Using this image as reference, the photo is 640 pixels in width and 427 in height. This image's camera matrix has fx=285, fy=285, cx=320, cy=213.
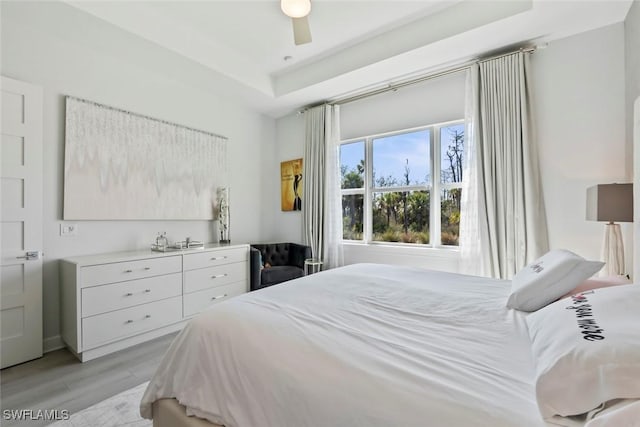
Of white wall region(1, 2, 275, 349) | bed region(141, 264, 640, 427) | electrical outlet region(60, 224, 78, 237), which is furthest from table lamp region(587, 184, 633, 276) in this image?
electrical outlet region(60, 224, 78, 237)

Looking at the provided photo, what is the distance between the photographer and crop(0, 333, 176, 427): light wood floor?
5.90 ft

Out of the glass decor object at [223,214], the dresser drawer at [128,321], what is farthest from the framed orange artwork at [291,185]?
the dresser drawer at [128,321]

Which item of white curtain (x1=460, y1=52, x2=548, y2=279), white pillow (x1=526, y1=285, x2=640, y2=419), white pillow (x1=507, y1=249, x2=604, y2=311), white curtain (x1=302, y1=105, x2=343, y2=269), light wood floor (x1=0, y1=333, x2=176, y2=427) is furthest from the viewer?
white curtain (x1=302, y1=105, x2=343, y2=269)

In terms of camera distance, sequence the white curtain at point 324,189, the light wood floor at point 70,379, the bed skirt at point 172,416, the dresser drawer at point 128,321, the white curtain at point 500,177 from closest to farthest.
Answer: the bed skirt at point 172,416
the light wood floor at point 70,379
the dresser drawer at point 128,321
the white curtain at point 500,177
the white curtain at point 324,189

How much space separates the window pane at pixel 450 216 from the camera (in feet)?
10.8

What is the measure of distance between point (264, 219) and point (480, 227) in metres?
3.06

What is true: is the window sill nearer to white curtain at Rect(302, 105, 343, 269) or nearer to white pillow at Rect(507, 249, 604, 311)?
white curtain at Rect(302, 105, 343, 269)

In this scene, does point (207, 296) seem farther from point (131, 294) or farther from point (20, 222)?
point (20, 222)

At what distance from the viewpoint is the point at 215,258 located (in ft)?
10.6

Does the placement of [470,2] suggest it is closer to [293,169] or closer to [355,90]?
[355,90]

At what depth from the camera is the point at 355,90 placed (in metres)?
3.70

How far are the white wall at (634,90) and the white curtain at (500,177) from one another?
2.04ft

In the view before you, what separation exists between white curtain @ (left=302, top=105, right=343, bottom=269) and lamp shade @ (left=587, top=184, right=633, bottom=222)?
104 inches

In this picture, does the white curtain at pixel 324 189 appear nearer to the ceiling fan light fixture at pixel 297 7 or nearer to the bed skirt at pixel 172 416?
the ceiling fan light fixture at pixel 297 7
